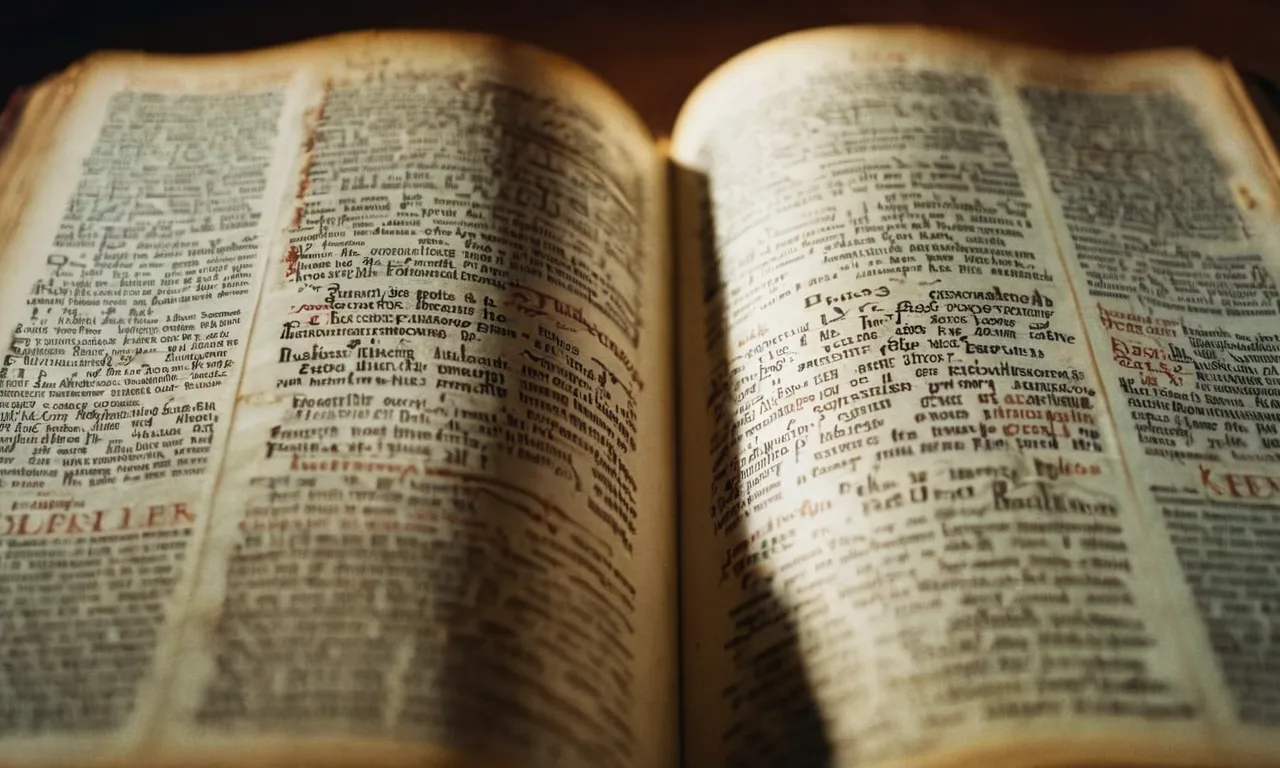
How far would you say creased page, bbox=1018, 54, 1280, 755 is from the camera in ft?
2.49

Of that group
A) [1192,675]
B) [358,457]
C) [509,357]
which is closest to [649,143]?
[509,357]

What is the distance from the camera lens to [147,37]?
1.45 meters

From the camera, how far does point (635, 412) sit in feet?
3.15

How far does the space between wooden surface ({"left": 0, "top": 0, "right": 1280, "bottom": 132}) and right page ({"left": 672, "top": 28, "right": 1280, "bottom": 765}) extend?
25 centimetres

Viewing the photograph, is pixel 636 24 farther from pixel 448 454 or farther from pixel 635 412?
pixel 448 454

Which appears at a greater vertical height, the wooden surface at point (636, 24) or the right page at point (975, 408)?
the wooden surface at point (636, 24)

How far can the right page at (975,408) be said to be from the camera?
0.73m

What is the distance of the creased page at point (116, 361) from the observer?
729mm

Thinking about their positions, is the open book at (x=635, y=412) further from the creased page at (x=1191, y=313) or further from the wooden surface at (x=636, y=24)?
the wooden surface at (x=636, y=24)

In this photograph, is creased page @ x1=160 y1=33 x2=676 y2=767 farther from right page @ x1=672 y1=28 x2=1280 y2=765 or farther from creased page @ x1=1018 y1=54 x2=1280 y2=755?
creased page @ x1=1018 y1=54 x2=1280 y2=755

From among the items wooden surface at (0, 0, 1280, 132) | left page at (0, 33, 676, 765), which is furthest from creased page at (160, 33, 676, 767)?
wooden surface at (0, 0, 1280, 132)

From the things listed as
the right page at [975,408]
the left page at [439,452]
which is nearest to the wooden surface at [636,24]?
the right page at [975,408]

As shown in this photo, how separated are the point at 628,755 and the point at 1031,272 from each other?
59 centimetres

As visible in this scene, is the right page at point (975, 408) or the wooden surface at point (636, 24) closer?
the right page at point (975, 408)
